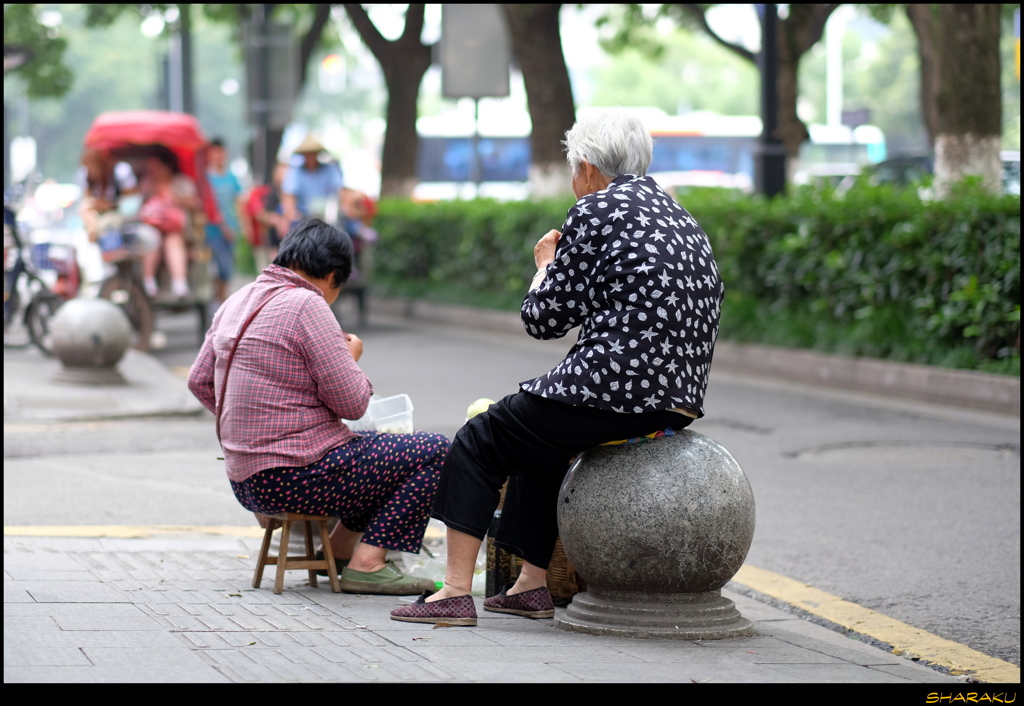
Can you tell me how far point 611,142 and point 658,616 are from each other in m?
1.53

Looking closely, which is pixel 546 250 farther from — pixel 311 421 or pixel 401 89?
pixel 401 89

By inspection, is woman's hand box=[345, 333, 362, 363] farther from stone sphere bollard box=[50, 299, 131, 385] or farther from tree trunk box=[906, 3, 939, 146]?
tree trunk box=[906, 3, 939, 146]

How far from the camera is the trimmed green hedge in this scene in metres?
10.7

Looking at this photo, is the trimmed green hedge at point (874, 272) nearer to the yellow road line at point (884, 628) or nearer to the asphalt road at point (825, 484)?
the asphalt road at point (825, 484)

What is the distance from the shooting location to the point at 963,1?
1234 centimetres

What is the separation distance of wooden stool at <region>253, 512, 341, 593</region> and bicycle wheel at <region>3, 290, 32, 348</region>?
8.84m

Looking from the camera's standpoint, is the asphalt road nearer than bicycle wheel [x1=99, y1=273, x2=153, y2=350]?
Yes

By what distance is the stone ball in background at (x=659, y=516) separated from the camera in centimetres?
454

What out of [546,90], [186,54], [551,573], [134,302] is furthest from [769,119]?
[186,54]

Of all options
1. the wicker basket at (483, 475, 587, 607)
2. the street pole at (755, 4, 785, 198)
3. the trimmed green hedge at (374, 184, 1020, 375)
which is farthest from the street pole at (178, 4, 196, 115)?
the wicker basket at (483, 475, 587, 607)

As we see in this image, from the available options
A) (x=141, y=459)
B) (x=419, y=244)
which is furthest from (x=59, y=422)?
(x=419, y=244)

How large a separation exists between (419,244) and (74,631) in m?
15.8

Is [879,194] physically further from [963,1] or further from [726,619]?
[726,619]

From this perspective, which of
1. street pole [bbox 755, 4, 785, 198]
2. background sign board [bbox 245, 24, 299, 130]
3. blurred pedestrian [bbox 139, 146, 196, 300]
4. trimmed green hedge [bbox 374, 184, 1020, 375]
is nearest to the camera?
trimmed green hedge [bbox 374, 184, 1020, 375]
